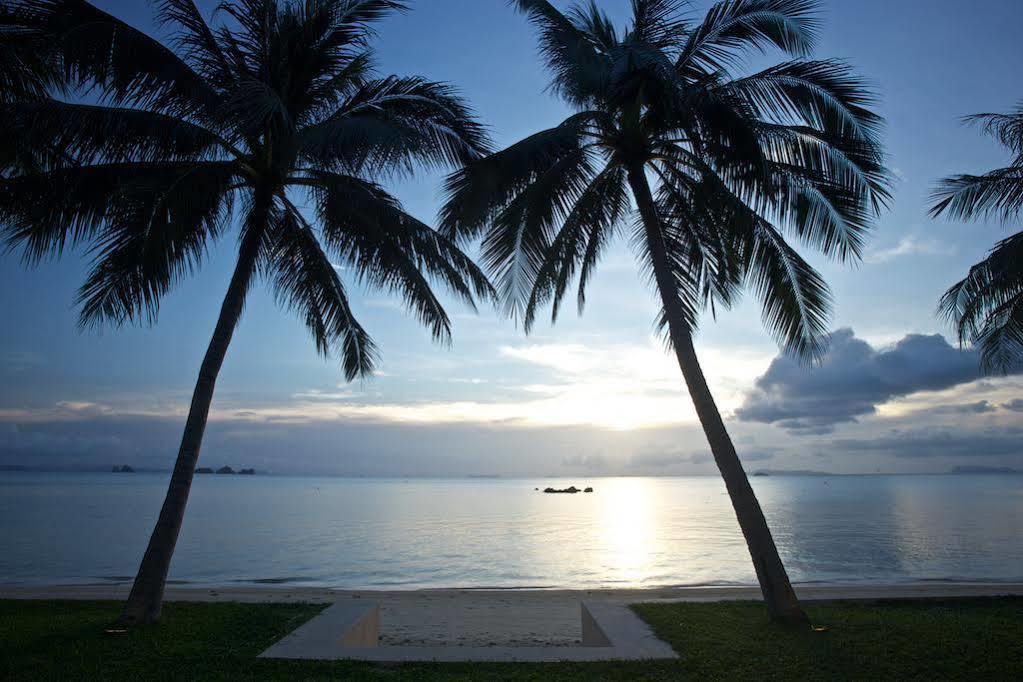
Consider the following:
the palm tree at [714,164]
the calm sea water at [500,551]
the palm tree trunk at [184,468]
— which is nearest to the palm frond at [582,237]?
the palm tree at [714,164]

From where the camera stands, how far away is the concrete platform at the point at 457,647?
647 cm

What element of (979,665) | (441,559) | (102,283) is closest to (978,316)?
(979,665)

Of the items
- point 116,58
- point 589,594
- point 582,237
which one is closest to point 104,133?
point 116,58

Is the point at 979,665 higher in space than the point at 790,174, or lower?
lower

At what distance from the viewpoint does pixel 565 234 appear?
32.5 feet

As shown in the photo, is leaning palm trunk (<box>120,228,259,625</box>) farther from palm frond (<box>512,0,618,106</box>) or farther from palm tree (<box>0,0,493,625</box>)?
palm frond (<box>512,0,618,106</box>)

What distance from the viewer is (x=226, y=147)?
8.60m

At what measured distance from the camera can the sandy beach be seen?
1007 cm

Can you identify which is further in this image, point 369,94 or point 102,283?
point 369,94

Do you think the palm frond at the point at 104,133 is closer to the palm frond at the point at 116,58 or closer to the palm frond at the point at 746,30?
the palm frond at the point at 116,58

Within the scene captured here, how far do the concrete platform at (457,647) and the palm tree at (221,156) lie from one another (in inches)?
85.8

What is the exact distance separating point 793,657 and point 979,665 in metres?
1.68

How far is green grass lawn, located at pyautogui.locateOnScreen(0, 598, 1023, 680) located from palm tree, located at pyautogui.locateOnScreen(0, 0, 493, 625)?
3.28ft

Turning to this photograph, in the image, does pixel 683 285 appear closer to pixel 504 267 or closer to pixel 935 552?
pixel 504 267
